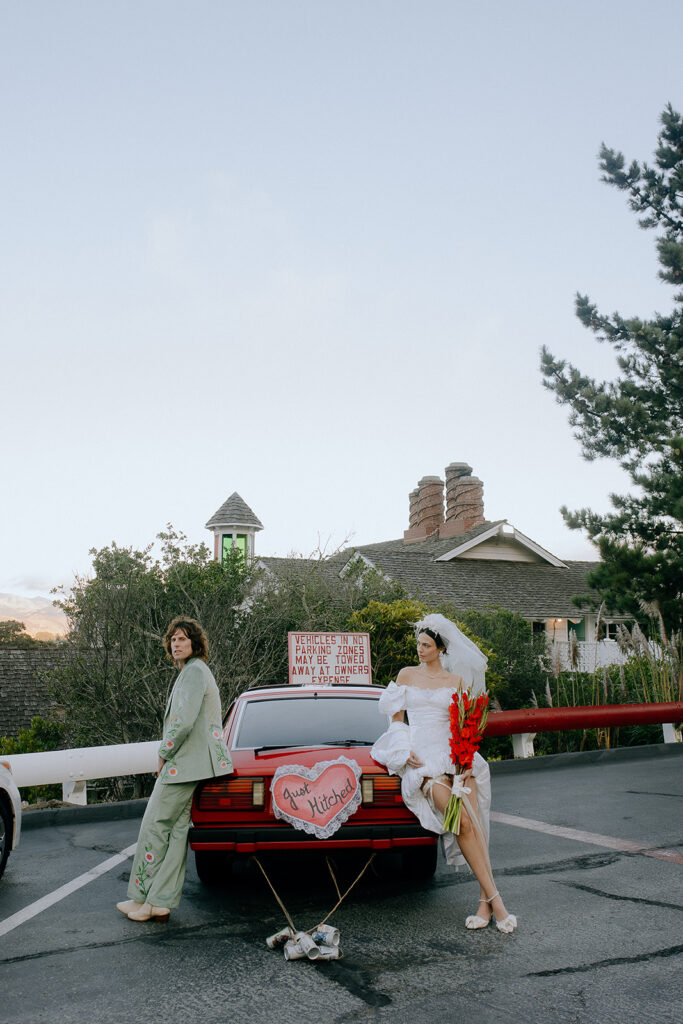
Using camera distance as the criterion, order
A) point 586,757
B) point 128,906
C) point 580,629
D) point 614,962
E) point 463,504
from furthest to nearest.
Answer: point 463,504
point 580,629
point 586,757
point 128,906
point 614,962

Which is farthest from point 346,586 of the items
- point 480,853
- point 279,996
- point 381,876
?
point 279,996

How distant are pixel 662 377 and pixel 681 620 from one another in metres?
6.33

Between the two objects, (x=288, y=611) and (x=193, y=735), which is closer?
(x=193, y=735)

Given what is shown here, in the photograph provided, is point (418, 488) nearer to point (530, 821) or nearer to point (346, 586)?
point (346, 586)

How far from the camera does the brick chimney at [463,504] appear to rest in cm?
3678

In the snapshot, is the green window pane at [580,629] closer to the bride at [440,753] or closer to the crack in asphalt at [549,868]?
the crack in asphalt at [549,868]

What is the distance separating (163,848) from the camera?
5363 millimetres

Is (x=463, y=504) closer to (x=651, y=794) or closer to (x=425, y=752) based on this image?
(x=651, y=794)

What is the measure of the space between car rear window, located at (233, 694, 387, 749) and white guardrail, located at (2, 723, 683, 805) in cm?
324

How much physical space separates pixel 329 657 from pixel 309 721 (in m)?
5.55

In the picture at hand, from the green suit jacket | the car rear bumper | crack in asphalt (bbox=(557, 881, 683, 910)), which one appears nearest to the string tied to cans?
the car rear bumper

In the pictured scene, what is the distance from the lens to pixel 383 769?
17.9 feet

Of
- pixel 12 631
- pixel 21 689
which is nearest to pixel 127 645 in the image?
pixel 21 689

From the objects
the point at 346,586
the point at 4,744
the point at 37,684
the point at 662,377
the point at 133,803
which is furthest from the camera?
the point at 37,684
